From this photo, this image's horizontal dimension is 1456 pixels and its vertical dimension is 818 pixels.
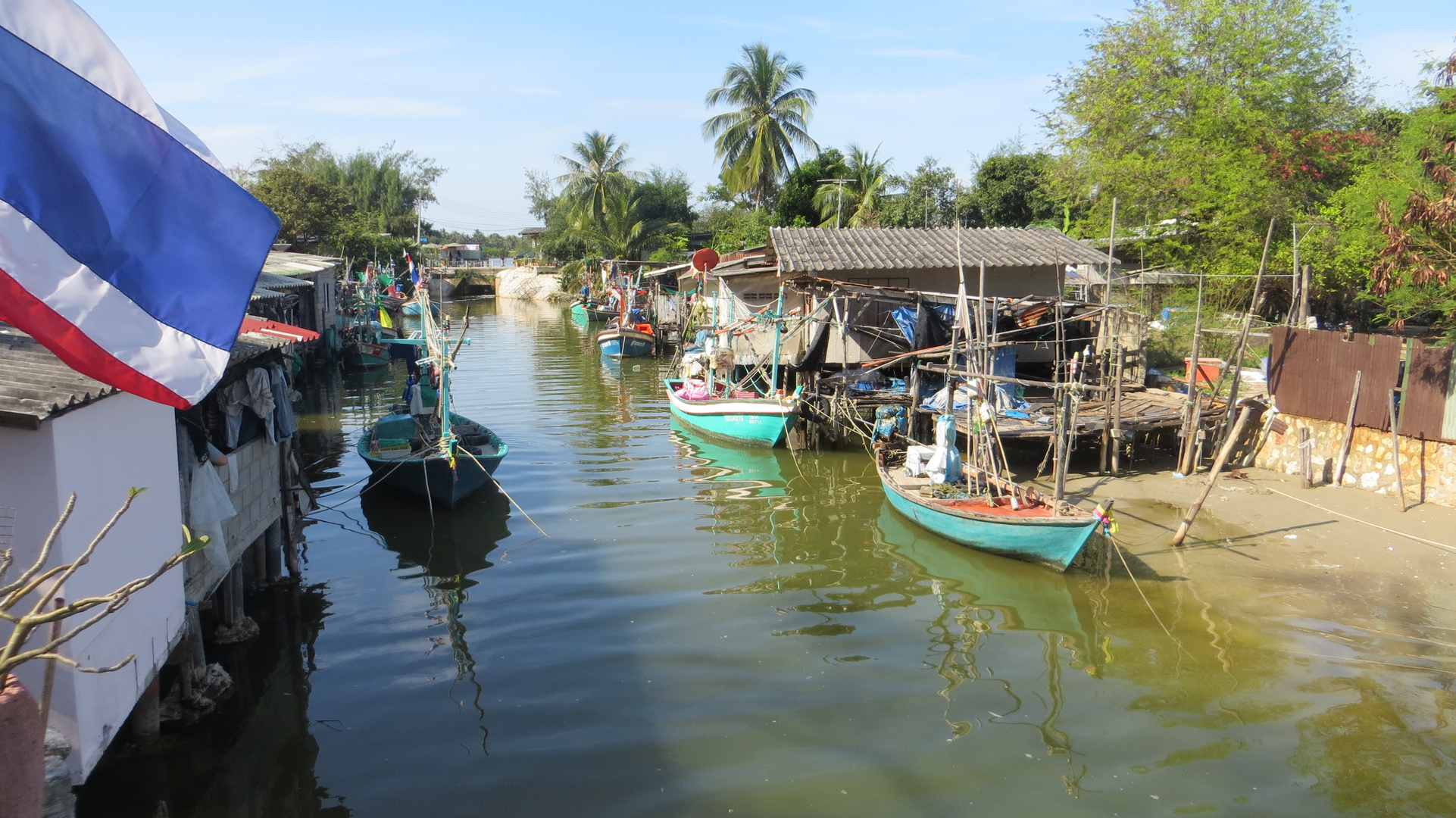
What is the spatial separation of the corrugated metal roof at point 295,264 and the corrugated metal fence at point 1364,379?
65.9ft

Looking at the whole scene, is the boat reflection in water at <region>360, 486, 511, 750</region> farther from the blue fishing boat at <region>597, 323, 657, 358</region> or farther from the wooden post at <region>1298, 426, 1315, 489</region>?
the blue fishing boat at <region>597, 323, 657, 358</region>

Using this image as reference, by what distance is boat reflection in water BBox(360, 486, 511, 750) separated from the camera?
9.93 meters

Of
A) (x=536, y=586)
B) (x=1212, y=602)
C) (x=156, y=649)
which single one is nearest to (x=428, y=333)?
(x=536, y=586)

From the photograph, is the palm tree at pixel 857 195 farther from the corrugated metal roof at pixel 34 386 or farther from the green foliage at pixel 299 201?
the corrugated metal roof at pixel 34 386

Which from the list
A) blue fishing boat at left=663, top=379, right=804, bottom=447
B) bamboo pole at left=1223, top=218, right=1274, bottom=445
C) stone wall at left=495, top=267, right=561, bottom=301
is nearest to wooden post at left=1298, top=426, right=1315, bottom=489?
bamboo pole at left=1223, top=218, right=1274, bottom=445

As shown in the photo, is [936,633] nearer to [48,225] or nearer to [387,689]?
[387,689]

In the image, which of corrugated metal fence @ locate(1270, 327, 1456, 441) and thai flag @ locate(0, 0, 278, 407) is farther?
corrugated metal fence @ locate(1270, 327, 1456, 441)

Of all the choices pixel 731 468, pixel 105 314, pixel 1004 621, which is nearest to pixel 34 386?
pixel 105 314

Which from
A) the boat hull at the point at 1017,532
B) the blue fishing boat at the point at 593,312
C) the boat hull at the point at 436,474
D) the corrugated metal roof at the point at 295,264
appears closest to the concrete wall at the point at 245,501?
the boat hull at the point at 436,474

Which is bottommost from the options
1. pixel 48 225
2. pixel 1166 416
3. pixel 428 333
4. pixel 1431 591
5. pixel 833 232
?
pixel 1431 591

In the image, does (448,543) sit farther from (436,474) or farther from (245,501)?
(245,501)

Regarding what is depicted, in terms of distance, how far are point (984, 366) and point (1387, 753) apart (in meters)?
7.36

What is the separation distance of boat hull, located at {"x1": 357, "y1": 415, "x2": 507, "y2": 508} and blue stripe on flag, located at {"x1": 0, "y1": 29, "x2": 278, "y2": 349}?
892 cm

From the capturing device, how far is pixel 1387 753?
285 inches
